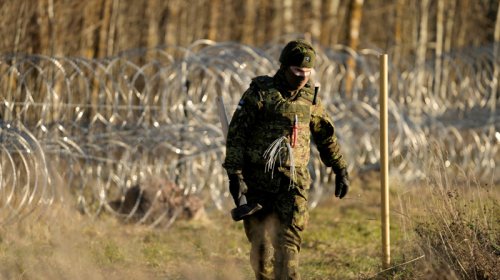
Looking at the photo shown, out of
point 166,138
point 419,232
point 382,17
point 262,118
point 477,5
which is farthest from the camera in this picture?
point 382,17

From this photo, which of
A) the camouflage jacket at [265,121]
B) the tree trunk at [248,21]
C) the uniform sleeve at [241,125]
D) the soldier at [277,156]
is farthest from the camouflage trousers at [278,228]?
the tree trunk at [248,21]

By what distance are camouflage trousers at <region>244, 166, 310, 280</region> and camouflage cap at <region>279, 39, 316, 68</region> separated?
2.55 feet

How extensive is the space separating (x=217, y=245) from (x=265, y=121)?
3408 mm

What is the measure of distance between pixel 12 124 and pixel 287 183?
4091 millimetres

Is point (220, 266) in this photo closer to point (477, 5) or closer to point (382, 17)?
point (477, 5)

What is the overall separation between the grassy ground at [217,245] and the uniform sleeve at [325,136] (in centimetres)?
55

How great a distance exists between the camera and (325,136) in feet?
24.5

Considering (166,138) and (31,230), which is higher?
(166,138)

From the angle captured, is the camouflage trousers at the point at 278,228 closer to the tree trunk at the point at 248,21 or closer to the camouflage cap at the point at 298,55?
the camouflage cap at the point at 298,55

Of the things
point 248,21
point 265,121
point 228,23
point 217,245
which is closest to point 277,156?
point 265,121

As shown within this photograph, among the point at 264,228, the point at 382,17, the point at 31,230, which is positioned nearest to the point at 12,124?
the point at 31,230

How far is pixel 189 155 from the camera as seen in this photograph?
12484 mm

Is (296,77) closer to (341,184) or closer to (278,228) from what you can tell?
(341,184)

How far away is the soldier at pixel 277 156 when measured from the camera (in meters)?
7.07
